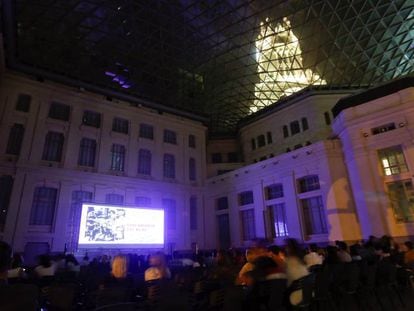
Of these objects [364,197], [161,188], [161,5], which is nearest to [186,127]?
[161,188]

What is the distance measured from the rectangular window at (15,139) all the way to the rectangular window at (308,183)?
79.0 feet

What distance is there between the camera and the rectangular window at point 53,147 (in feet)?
80.8

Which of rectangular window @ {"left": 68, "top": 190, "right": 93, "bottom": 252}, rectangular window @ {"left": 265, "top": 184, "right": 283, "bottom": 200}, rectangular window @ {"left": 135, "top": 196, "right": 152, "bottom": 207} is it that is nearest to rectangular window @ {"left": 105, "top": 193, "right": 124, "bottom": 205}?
rectangular window @ {"left": 68, "top": 190, "right": 93, "bottom": 252}

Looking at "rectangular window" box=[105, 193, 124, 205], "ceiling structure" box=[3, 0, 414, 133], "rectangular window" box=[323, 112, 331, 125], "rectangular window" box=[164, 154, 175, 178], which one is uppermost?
"ceiling structure" box=[3, 0, 414, 133]

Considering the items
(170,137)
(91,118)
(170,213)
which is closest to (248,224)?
(170,213)

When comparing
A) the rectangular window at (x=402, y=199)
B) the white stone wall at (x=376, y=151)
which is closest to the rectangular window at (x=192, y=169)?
the white stone wall at (x=376, y=151)

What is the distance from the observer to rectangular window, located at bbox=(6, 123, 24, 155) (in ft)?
75.7

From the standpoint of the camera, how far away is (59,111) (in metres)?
26.4

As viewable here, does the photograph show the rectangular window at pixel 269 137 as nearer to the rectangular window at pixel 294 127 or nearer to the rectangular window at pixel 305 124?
the rectangular window at pixel 294 127

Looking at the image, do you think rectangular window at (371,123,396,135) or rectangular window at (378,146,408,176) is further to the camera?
rectangular window at (371,123,396,135)

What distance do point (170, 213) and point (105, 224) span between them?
38.9ft

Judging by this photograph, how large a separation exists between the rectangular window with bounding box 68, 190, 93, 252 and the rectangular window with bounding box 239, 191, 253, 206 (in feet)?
48.8

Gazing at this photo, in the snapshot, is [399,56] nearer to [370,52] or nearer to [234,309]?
[370,52]

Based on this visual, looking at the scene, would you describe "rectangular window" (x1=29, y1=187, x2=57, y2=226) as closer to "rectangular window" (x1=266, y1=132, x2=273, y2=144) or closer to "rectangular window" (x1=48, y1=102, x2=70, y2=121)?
"rectangular window" (x1=48, y1=102, x2=70, y2=121)
